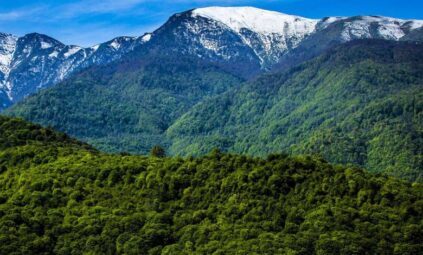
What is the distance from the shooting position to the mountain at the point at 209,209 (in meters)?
110

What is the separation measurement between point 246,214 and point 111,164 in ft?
120

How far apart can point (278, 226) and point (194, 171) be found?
25767mm

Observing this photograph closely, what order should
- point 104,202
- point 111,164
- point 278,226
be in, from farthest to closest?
point 111,164
point 104,202
point 278,226

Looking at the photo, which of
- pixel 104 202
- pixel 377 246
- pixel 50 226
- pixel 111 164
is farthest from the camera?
pixel 111 164

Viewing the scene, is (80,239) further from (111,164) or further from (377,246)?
(377,246)

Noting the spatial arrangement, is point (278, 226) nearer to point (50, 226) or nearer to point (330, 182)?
point (330, 182)

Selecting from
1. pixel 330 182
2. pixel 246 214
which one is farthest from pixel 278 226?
pixel 330 182

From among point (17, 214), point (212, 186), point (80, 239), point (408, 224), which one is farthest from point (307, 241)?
point (17, 214)

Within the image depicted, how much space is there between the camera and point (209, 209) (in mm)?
122438

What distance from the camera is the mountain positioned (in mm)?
110438

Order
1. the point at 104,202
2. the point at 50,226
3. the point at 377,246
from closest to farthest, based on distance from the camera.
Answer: the point at 377,246, the point at 50,226, the point at 104,202

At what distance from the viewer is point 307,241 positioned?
10831 cm

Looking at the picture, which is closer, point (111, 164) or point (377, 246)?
point (377, 246)

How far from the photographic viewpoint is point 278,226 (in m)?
116
